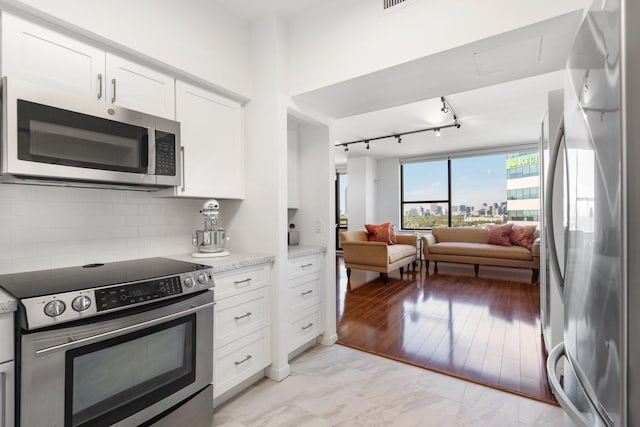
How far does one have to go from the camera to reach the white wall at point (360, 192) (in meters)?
7.87

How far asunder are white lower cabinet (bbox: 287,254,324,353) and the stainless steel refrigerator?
1.77 metres

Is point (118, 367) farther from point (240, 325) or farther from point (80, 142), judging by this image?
point (80, 142)

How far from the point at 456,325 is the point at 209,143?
2.98m

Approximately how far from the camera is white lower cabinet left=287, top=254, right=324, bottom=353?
243 cm

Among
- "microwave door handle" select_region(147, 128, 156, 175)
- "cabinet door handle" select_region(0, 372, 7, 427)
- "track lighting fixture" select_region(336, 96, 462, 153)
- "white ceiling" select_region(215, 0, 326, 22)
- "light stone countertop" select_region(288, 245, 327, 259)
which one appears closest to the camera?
"cabinet door handle" select_region(0, 372, 7, 427)

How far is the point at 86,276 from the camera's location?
146 cm

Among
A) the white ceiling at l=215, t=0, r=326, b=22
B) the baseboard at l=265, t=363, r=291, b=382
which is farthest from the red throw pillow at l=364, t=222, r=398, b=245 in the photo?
the white ceiling at l=215, t=0, r=326, b=22

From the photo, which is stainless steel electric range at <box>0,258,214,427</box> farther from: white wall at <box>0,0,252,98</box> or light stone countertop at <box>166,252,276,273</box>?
white wall at <box>0,0,252,98</box>

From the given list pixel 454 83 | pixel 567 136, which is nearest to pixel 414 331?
pixel 454 83

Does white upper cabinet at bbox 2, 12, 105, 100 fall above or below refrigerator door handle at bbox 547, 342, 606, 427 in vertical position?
above

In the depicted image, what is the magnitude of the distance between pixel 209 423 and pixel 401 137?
217 inches

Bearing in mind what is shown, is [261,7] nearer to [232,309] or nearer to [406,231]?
[232,309]

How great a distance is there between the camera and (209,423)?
1682mm

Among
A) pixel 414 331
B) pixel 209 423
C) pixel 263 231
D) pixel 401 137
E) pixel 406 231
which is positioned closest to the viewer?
pixel 209 423
